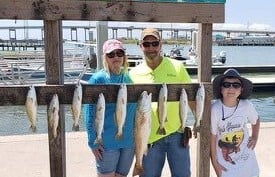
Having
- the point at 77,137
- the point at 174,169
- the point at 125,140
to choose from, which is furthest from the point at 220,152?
the point at 77,137

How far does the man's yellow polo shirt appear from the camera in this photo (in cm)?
365

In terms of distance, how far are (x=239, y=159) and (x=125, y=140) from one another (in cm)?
92

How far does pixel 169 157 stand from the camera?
3754 mm

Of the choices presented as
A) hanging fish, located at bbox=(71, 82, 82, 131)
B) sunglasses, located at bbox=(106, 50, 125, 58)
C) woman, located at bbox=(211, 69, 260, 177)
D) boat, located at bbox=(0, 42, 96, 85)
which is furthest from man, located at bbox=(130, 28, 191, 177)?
boat, located at bbox=(0, 42, 96, 85)

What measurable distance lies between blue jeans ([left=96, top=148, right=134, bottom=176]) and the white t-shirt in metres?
0.75

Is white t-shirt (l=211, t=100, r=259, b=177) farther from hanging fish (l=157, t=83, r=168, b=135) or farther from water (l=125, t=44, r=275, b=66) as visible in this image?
water (l=125, t=44, r=275, b=66)

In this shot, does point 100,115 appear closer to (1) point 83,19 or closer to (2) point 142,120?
(2) point 142,120

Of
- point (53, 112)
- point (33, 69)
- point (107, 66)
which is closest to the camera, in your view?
point (53, 112)

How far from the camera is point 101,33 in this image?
1353 centimetres

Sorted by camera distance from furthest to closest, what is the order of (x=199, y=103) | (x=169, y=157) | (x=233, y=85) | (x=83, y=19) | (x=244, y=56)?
1. (x=244, y=56)
2. (x=169, y=157)
3. (x=233, y=85)
4. (x=199, y=103)
5. (x=83, y=19)

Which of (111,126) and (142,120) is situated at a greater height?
(142,120)

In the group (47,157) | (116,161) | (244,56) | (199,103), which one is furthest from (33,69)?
(244,56)

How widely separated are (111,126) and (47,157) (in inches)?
114

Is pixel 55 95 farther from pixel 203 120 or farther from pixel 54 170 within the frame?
pixel 203 120
